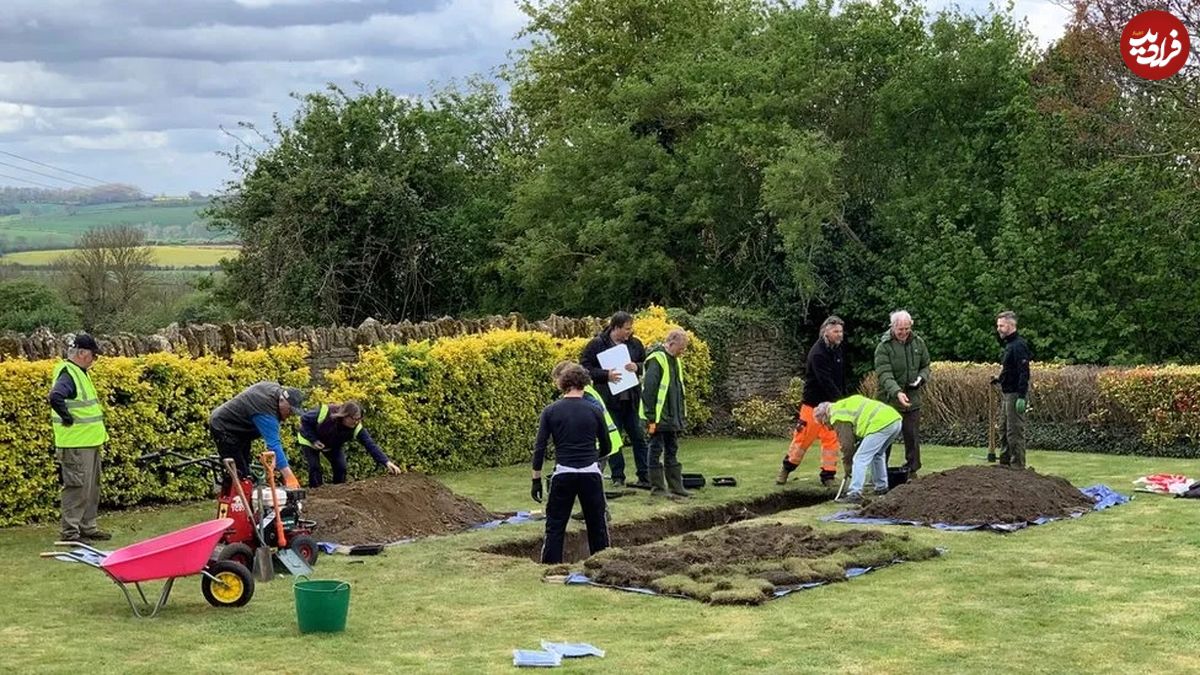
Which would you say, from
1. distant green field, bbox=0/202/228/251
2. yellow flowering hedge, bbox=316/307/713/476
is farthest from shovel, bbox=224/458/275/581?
distant green field, bbox=0/202/228/251

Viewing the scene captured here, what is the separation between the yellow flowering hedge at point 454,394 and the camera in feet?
56.5

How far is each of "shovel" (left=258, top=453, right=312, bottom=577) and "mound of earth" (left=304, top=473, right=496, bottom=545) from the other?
1.55 meters

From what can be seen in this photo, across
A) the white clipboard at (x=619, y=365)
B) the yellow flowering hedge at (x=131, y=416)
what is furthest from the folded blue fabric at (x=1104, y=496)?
the yellow flowering hedge at (x=131, y=416)

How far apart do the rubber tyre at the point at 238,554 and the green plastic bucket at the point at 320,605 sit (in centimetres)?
128

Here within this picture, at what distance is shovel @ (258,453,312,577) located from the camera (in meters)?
10.3

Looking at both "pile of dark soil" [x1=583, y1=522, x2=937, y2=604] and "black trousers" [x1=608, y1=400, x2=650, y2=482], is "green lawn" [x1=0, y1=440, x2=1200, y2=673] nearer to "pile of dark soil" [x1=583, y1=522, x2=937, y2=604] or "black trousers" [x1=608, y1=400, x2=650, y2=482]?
"pile of dark soil" [x1=583, y1=522, x2=937, y2=604]

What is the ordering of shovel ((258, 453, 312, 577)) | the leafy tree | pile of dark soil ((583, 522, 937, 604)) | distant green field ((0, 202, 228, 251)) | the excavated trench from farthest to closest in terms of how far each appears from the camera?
distant green field ((0, 202, 228, 251)) → the leafy tree → the excavated trench → shovel ((258, 453, 312, 577)) → pile of dark soil ((583, 522, 937, 604))

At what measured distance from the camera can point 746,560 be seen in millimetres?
10734

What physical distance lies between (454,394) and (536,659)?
10884 millimetres

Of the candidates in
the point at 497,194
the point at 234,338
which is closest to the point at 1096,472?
the point at 234,338

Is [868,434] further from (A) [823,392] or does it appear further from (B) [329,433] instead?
(B) [329,433]

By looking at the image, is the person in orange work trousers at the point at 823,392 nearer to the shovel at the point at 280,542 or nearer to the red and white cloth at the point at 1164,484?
the red and white cloth at the point at 1164,484

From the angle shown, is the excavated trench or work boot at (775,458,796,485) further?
work boot at (775,458,796,485)

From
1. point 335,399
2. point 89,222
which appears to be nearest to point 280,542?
point 335,399
